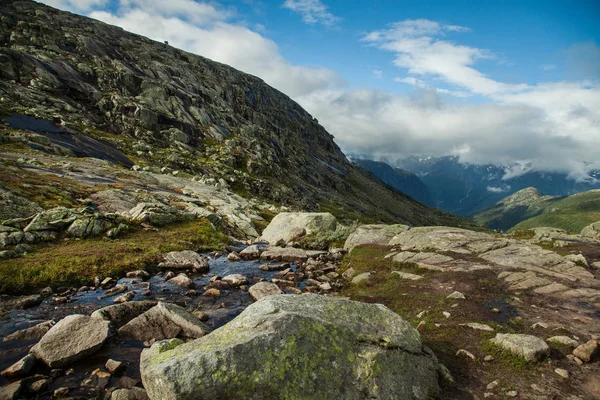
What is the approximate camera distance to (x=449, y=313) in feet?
54.1

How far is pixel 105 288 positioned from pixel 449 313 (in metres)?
21.5

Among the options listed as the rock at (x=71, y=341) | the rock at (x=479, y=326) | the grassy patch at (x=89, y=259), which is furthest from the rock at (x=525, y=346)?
the grassy patch at (x=89, y=259)

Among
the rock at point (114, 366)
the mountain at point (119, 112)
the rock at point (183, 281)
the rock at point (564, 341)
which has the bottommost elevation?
the rock at point (114, 366)

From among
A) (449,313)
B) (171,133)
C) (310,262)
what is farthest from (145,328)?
(171,133)

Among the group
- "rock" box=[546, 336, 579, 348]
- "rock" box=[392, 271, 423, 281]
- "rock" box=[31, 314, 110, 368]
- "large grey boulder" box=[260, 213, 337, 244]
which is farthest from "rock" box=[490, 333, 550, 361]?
"large grey boulder" box=[260, 213, 337, 244]

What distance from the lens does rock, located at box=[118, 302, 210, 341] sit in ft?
44.8

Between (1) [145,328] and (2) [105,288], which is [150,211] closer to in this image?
(2) [105,288]

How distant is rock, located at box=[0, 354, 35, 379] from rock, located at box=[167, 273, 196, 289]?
10.3 metres

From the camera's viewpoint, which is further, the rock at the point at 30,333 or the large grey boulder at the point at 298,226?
the large grey boulder at the point at 298,226

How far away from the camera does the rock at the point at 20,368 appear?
10.6 m

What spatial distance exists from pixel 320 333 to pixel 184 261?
1937 cm

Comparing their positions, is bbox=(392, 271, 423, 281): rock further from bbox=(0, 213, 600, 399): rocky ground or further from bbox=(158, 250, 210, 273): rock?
bbox=(158, 250, 210, 273): rock

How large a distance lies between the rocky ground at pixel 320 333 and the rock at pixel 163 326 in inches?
2.0

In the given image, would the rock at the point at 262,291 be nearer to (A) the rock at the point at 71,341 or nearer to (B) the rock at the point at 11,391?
(A) the rock at the point at 71,341
